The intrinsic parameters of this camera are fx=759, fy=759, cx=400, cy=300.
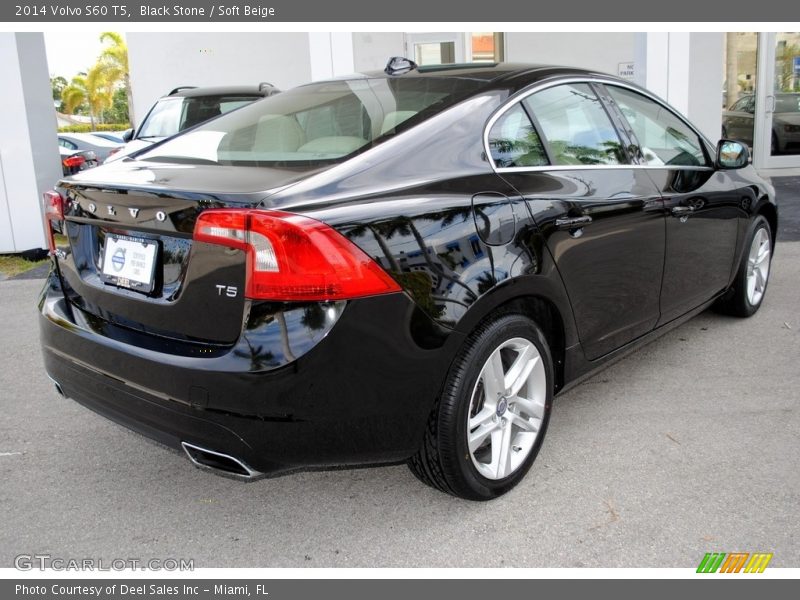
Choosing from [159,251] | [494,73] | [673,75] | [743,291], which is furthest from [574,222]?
[673,75]

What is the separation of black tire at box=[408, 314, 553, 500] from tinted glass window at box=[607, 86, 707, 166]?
4.66 ft

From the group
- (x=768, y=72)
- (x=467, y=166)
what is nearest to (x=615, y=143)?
(x=467, y=166)

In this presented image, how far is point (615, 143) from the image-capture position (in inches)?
136

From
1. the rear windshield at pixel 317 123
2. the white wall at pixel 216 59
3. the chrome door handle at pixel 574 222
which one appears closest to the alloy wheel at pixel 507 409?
the chrome door handle at pixel 574 222

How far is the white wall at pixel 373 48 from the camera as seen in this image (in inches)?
473

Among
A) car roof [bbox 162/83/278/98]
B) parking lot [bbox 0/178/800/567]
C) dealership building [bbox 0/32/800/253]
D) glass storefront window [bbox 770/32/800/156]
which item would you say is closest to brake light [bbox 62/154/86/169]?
car roof [bbox 162/83/278/98]

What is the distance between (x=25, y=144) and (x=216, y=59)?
249 inches

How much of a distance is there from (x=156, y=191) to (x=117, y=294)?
41cm

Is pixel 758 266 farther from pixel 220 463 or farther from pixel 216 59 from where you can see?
pixel 216 59

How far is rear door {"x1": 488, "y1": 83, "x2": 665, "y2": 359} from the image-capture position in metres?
2.93

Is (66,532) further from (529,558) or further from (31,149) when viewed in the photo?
(31,149)

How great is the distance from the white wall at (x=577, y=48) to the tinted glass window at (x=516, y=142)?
34.9 feet

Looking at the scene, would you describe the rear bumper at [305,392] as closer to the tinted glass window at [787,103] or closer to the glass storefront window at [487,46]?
the tinted glass window at [787,103]

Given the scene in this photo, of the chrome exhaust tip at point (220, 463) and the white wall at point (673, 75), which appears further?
the white wall at point (673, 75)
